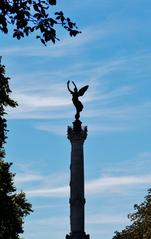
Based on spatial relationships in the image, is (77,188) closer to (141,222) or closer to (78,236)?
(78,236)

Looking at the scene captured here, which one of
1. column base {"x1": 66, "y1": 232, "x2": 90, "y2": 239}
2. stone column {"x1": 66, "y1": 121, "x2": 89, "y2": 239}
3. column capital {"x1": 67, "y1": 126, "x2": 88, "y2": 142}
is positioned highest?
column capital {"x1": 67, "y1": 126, "x2": 88, "y2": 142}

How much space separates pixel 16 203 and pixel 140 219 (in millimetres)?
24324

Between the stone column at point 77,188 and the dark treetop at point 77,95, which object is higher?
the dark treetop at point 77,95

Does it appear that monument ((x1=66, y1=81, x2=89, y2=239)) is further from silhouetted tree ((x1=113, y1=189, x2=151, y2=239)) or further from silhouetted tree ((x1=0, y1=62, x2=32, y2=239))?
silhouetted tree ((x1=113, y1=189, x2=151, y2=239))

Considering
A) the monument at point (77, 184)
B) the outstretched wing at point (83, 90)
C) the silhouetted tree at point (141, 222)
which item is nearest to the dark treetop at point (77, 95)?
the outstretched wing at point (83, 90)

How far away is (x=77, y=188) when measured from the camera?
3409 centimetres

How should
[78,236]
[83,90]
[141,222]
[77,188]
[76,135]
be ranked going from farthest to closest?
1. [141,222]
2. [83,90]
3. [76,135]
4. [77,188]
5. [78,236]

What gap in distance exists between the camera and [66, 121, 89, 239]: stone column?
33.7 meters

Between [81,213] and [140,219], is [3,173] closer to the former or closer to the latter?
[81,213]

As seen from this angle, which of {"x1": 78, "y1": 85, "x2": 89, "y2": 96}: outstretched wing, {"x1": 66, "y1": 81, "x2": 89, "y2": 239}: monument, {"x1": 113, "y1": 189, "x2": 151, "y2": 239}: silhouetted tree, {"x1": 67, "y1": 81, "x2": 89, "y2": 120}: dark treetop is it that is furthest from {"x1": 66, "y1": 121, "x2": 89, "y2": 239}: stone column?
{"x1": 113, "y1": 189, "x2": 151, "y2": 239}: silhouetted tree

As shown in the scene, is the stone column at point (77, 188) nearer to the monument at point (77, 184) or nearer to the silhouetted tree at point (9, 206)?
the monument at point (77, 184)

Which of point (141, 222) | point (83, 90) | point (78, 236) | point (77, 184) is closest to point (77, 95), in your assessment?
point (83, 90)

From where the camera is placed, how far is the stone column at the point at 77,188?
33688 millimetres

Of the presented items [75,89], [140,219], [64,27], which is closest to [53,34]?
[64,27]
